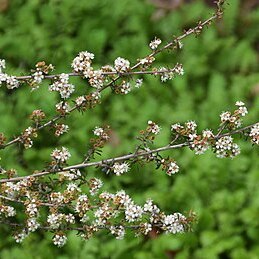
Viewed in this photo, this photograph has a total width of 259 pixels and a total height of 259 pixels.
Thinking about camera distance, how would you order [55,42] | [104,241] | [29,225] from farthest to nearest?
[55,42] < [104,241] < [29,225]

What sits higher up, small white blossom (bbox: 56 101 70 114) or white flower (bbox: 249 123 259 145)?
small white blossom (bbox: 56 101 70 114)

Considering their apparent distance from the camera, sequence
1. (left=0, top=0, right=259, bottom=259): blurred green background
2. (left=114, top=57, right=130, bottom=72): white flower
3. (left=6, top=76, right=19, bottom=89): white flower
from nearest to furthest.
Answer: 1. (left=6, top=76, right=19, bottom=89): white flower
2. (left=114, top=57, right=130, bottom=72): white flower
3. (left=0, top=0, right=259, bottom=259): blurred green background

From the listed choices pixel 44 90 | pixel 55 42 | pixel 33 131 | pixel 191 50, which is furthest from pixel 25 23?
pixel 33 131

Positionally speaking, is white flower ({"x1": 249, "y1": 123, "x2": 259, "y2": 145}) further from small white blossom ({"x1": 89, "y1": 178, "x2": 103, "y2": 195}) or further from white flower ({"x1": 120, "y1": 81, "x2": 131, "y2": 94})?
small white blossom ({"x1": 89, "y1": 178, "x2": 103, "y2": 195})

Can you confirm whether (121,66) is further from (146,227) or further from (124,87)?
(146,227)

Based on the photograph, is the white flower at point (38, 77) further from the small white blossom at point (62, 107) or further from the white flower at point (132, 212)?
the white flower at point (132, 212)

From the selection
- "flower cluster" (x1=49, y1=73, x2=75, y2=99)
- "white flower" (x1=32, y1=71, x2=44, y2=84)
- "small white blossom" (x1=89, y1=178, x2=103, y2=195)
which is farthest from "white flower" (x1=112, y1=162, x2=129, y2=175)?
"white flower" (x1=32, y1=71, x2=44, y2=84)

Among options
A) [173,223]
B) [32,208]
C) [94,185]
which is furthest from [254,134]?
[32,208]

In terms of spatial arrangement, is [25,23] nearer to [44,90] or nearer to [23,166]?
[44,90]

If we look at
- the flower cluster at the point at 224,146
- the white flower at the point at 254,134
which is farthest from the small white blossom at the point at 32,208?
the white flower at the point at 254,134
